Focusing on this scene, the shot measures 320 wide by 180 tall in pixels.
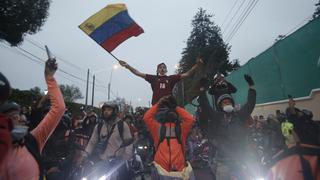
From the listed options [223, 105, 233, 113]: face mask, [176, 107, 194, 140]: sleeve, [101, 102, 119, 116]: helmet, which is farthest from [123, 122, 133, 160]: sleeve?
[223, 105, 233, 113]: face mask

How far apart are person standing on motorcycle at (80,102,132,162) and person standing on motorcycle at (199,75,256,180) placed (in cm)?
179

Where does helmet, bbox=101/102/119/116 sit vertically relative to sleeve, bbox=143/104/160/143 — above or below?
above

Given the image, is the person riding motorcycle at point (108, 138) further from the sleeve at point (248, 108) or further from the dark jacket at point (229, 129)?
the sleeve at point (248, 108)

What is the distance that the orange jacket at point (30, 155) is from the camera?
7.90ft

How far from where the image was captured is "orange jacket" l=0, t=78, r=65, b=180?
241 cm

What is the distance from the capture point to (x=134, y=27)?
9.21 metres

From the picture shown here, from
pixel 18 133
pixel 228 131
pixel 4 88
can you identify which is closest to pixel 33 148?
pixel 18 133

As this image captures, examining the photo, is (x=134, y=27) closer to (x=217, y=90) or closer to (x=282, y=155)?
(x=217, y=90)

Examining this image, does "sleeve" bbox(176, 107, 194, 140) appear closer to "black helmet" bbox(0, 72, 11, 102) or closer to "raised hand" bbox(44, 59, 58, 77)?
"raised hand" bbox(44, 59, 58, 77)

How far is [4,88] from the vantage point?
2.02 metres

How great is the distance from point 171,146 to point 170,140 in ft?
0.35

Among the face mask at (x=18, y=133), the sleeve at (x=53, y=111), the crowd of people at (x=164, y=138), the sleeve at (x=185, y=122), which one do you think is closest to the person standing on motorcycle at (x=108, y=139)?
the crowd of people at (x=164, y=138)

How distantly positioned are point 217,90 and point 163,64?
6.02 ft

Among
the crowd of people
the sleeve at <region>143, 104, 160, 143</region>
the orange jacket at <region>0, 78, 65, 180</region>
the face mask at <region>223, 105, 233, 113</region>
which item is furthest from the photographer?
the sleeve at <region>143, 104, 160, 143</region>
